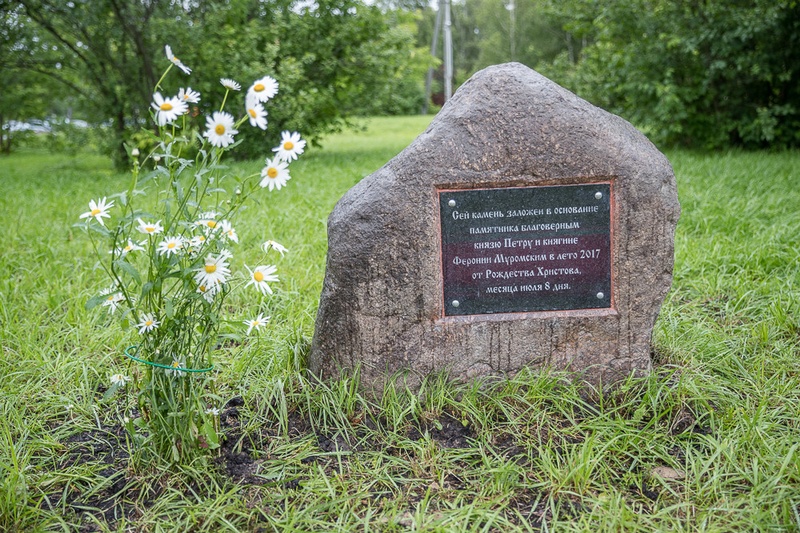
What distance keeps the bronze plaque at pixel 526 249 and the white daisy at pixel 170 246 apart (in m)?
1.03

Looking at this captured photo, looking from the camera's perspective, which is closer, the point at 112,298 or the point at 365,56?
the point at 112,298

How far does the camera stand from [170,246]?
207 centimetres

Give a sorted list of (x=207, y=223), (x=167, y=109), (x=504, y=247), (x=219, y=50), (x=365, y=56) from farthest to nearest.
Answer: (x=365, y=56)
(x=219, y=50)
(x=504, y=247)
(x=207, y=223)
(x=167, y=109)

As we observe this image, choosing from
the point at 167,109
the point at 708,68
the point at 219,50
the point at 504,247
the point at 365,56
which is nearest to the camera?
the point at 167,109

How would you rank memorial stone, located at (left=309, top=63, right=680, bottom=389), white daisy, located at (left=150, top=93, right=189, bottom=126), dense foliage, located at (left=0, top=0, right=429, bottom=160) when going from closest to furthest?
1. white daisy, located at (left=150, top=93, right=189, bottom=126)
2. memorial stone, located at (left=309, top=63, right=680, bottom=389)
3. dense foliage, located at (left=0, top=0, right=429, bottom=160)

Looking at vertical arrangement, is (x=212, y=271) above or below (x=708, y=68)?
below

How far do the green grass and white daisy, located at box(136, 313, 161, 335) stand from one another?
464mm

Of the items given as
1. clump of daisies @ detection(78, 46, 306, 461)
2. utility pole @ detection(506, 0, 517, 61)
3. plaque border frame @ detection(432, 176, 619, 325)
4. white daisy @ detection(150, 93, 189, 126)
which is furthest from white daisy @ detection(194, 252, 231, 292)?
utility pole @ detection(506, 0, 517, 61)

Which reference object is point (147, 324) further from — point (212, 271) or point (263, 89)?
point (263, 89)

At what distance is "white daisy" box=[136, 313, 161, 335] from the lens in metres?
2.13

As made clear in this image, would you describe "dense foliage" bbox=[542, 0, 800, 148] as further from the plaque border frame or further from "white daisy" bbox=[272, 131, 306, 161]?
"white daisy" bbox=[272, 131, 306, 161]

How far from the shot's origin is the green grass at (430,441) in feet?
7.07

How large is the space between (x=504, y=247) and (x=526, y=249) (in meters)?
0.09

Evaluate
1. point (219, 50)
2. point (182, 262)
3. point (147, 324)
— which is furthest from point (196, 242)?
point (219, 50)
